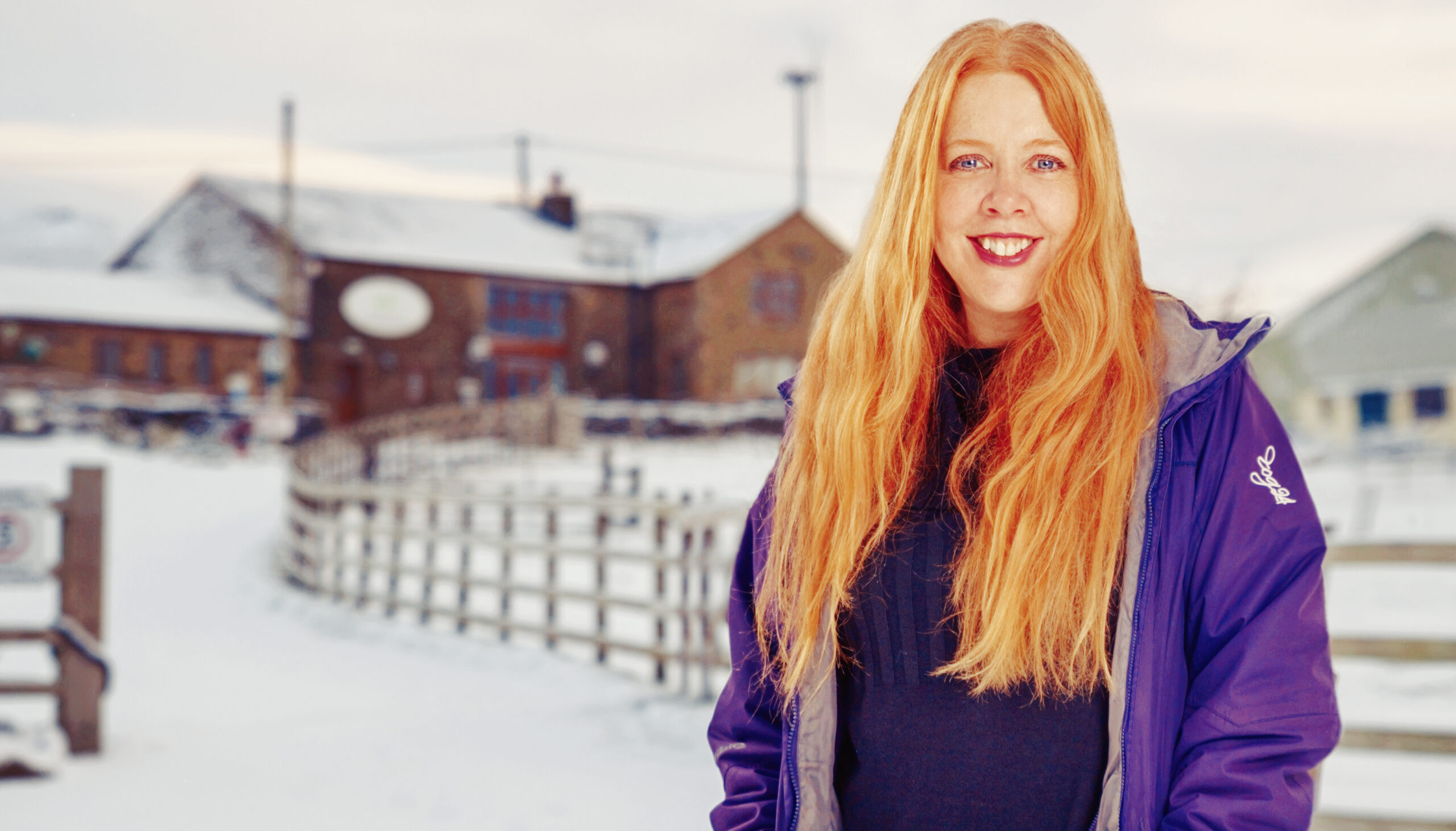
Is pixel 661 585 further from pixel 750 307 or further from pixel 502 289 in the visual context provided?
pixel 750 307

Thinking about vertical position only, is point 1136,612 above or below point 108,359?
below

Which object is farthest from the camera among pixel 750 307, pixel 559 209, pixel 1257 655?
pixel 559 209

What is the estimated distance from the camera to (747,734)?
6.43ft

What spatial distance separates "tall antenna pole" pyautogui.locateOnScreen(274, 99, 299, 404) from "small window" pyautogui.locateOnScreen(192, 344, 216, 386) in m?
1.57

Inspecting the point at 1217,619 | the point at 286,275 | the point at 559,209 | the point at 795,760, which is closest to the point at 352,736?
the point at 795,760

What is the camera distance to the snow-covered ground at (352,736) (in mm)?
4691

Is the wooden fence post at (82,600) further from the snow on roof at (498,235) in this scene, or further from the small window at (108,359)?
the snow on roof at (498,235)

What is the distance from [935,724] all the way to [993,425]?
0.48 m

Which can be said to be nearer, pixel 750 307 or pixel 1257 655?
pixel 1257 655

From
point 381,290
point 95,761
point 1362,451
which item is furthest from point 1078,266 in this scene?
point 381,290

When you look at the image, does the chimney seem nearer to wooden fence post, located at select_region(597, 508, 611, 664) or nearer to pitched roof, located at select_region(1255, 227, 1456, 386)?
pitched roof, located at select_region(1255, 227, 1456, 386)

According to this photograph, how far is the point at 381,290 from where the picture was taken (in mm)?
30203

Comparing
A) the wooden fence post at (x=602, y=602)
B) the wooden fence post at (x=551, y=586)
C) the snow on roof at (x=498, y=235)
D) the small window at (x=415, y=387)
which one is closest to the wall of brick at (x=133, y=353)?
the snow on roof at (x=498, y=235)

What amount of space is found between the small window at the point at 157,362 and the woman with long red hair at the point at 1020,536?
28703 mm
